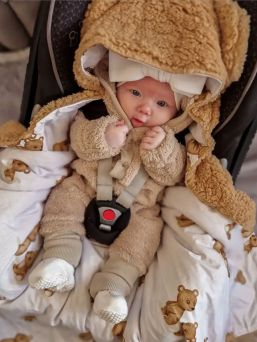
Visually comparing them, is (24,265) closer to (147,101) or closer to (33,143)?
(33,143)

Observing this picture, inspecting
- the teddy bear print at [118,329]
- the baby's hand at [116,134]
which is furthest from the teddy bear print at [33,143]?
the teddy bear print at [118,329]

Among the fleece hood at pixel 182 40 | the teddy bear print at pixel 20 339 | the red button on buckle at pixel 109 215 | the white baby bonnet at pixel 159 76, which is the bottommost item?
the teddy bear print at pixel 20 339

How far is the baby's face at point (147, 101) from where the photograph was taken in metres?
1.00

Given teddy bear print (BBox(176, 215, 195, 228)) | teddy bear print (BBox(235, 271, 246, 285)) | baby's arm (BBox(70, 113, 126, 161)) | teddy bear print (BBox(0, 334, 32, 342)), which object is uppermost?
baby's arm (BBox(70, 113, 126, 161))

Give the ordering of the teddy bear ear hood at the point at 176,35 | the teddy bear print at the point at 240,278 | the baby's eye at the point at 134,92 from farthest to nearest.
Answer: the teddy bear print at the point at 240,278 → the baby's eye at the point at 134,92 → the teddy bear ear hood at the point at 176,35

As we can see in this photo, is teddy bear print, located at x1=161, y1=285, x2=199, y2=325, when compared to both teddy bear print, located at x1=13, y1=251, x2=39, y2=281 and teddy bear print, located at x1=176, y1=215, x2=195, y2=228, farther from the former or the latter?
teddy bear print, located at x1=13, y1=251, x2=39, y2=281

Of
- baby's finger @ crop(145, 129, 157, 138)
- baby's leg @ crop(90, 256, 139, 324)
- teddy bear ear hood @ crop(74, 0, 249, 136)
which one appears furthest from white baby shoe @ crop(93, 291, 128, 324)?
teddy bear ear hood @ crop(74, 0, 249, 136)

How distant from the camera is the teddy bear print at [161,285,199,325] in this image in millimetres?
941

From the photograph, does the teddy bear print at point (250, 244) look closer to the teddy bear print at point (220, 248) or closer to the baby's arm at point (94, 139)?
the teddy bear print at point (220, 248)

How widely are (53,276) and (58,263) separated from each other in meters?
0.03

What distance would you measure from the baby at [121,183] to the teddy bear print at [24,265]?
4 cm

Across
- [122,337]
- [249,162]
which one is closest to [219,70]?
[249,162]

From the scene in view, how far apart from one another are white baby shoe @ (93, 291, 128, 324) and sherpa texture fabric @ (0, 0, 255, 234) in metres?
0.36

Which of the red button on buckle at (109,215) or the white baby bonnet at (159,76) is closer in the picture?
the white baby bonnet at (159,76)
